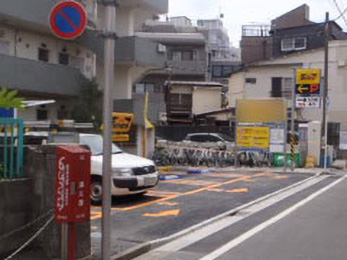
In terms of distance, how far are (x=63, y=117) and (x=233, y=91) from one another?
27.7 m

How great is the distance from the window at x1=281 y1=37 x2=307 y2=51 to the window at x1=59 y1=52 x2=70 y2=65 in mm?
33714

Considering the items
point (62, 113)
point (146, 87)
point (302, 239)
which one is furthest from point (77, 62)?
point (146, 87)

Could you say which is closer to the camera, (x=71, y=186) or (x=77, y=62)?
(x=71, y=186)

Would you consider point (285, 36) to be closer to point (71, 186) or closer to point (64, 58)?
point (64, 58)

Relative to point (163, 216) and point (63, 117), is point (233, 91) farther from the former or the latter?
point (163, 216)

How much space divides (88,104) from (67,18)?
17.6m

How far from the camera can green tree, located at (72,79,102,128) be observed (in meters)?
24.3

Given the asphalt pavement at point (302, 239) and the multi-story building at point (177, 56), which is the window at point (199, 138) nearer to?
the multi-story building at point (177, 56)

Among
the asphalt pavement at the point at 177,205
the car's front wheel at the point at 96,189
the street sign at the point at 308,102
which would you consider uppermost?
the street sign at the point at 308,102

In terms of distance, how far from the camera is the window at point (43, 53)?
24.8 metres

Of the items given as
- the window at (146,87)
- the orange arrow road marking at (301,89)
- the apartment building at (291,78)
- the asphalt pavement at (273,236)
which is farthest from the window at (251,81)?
the asphalt pavement at (273,236)

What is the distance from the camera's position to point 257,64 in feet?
159

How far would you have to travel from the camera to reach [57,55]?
84.5 ft

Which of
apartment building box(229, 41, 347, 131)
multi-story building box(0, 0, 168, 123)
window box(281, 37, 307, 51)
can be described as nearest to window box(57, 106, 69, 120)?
multi-story building box(0, 0, 168, 123)
